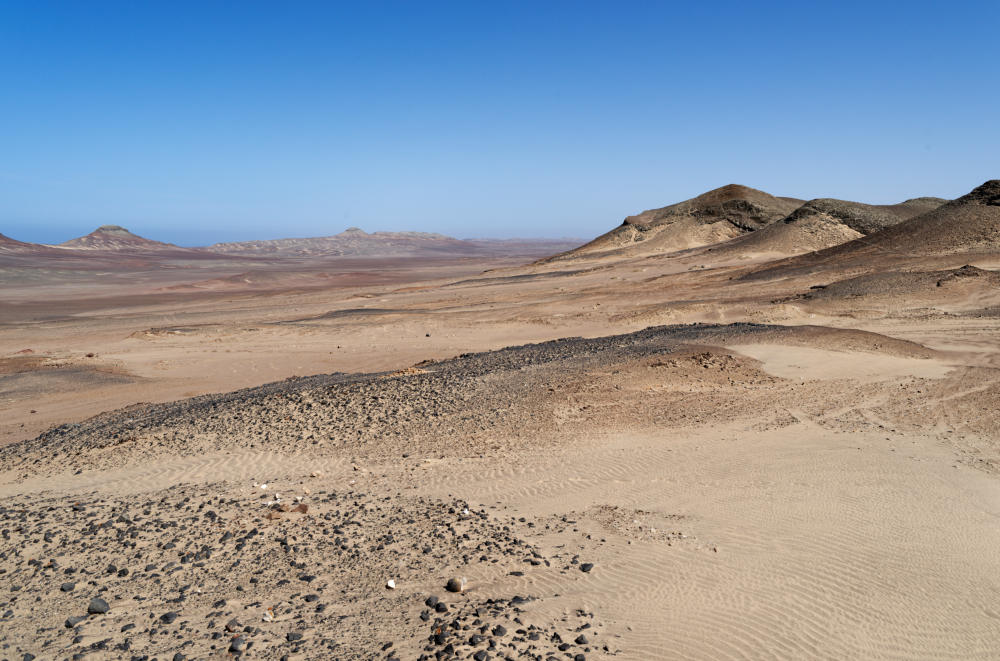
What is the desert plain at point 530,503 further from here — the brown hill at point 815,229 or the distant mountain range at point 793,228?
the brown hill at point 815,229

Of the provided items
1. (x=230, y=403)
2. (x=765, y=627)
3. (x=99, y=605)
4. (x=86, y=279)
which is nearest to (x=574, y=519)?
(x=765, y=627)

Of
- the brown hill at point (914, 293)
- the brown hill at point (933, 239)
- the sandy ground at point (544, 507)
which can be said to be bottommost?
the sandy ground at point (544, 507)

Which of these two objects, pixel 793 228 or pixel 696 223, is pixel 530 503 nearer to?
pixel 793 228

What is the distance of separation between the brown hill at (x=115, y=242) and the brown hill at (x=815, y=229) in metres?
111

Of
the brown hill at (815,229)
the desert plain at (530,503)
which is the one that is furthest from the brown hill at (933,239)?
the desert plain at (530,503)

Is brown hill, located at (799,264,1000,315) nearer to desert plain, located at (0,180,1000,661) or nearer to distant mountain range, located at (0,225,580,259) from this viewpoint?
desert plain, located at (0,180,1000,661)

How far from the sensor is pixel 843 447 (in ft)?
31.1

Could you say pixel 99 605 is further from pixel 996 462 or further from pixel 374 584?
pixel 996 462

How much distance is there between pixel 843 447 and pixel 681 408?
2.57 meters

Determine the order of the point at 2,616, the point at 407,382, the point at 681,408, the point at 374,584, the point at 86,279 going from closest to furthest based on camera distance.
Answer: the point at 2,616 < the point at 374,584 < the point at 681,408 < the point at 407,382 < the point at 86,279

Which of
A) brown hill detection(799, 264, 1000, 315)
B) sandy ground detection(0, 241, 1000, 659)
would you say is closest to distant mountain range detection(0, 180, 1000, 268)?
brown hill detection(799, 264, 1000, 315)

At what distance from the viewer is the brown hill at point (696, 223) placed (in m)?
58.8

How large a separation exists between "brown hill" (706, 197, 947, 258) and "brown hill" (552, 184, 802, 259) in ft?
25.0

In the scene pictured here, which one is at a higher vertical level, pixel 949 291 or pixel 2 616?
pixel 949 291
